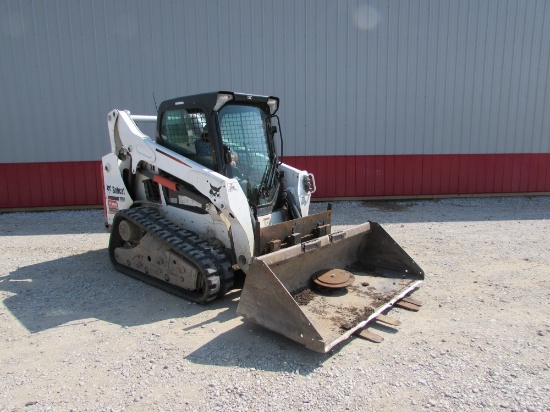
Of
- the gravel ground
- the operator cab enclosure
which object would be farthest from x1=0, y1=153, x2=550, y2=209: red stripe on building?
the operator cab enclosure

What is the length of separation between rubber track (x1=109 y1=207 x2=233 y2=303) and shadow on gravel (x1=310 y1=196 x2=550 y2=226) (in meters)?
4.60

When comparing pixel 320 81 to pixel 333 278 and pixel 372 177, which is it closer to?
pixel 372 177

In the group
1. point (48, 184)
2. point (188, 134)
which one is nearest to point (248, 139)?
point (188, 134)

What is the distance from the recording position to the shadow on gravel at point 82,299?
4277 mm

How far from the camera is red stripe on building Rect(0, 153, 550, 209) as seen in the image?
10.2 meters

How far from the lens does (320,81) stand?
10508mm

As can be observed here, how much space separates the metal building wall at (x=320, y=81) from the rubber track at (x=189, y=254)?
5833 mm

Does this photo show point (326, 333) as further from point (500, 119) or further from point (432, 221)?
point (500, 119)

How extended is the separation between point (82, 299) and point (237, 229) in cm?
207

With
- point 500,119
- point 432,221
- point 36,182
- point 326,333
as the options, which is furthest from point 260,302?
point 500,119

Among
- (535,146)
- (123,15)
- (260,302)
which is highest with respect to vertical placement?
(123,15)

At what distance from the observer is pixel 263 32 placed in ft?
33.4

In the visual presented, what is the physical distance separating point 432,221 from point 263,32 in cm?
613

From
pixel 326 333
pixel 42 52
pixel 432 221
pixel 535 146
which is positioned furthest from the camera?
pixel 535 146
